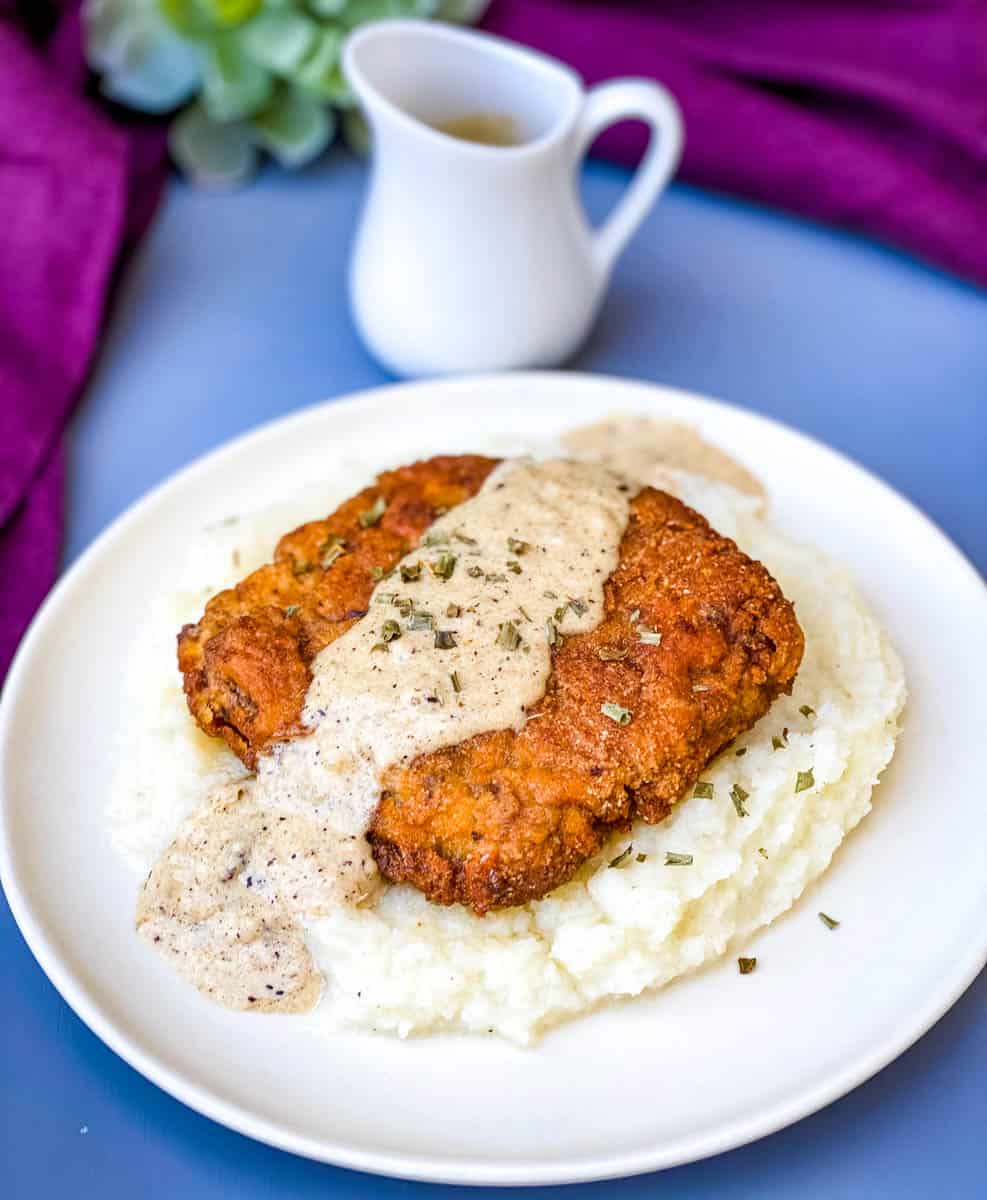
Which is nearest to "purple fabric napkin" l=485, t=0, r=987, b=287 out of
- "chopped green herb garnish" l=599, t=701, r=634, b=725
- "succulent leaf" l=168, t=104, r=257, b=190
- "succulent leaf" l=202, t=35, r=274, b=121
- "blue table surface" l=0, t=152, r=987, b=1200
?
"blue table surface" l=0, t=152, r=987, b=1200

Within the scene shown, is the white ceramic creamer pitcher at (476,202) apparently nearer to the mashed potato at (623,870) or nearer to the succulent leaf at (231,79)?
the succulent leaf at (231,79)

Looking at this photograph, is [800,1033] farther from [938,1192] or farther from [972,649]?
[972,649]

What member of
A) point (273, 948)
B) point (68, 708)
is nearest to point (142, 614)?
point (68, 708)

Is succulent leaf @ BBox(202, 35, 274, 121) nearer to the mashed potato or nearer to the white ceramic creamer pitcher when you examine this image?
the white ceramic creamer pitcher

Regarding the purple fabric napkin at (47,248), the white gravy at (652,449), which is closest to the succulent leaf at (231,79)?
the purple fabric napkin at (47,248)

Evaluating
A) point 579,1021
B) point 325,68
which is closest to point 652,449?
point 579,1021

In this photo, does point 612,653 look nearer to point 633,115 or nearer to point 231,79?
point 633,115
